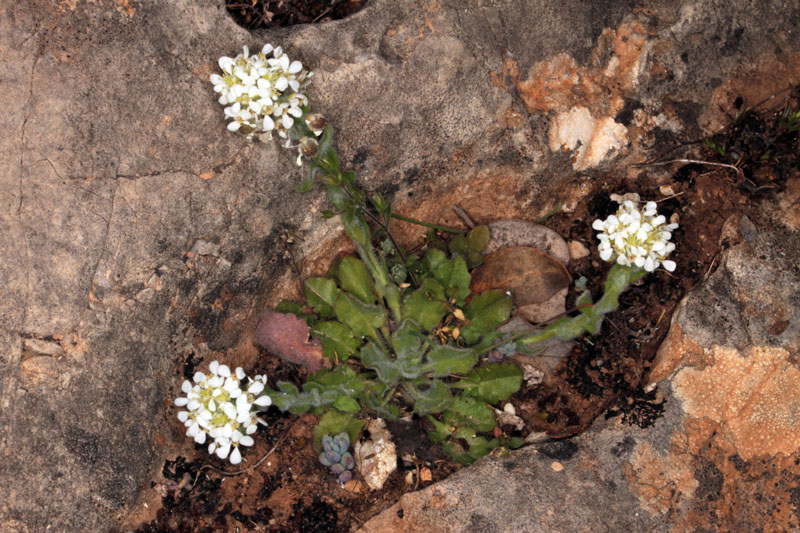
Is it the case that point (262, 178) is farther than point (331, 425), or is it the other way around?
point (331, 425)

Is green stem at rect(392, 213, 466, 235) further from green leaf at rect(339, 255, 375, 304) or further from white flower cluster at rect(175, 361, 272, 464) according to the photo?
white flower cluster at rect(175, 361, 272, 464)

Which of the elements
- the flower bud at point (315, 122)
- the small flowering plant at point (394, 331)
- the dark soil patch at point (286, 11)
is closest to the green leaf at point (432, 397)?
the small flowering plant at point (394, 331)

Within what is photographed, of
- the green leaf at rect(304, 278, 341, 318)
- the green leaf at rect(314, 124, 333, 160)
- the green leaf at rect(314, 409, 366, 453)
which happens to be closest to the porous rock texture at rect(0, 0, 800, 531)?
the green leaf at rect(304, 278, 341, 318)

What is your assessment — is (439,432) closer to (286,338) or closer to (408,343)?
(408,343)

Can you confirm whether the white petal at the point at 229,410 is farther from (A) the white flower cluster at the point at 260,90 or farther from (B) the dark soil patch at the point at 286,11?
(B) the dark soil patch at the point at 286,11

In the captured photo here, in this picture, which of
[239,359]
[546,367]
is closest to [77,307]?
[239,359]

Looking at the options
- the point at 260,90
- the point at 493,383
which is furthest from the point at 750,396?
the point at 260,90
